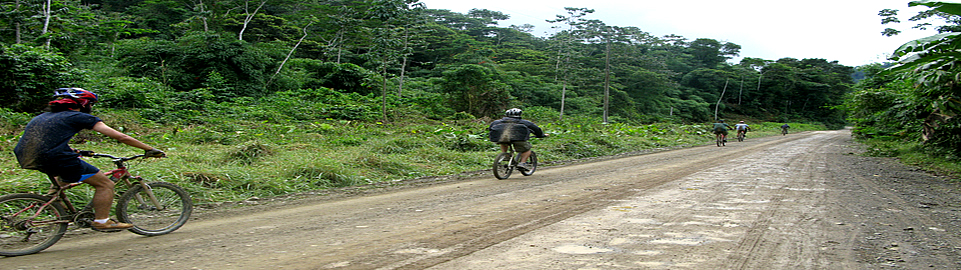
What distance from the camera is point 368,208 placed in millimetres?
6363

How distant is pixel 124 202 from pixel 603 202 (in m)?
5.32

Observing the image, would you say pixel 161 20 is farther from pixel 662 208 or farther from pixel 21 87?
pixel 662 208

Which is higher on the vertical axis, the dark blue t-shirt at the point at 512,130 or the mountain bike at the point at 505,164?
the dark blue t-shirt at the point at 512,130

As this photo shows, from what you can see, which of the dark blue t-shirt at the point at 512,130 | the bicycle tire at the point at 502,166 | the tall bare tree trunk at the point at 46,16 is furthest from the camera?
the tall bare tree trunk at the point at 46,16

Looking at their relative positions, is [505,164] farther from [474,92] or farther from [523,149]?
[474,92]

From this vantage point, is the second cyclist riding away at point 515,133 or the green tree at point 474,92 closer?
the second cyclist riding away at point 515,133

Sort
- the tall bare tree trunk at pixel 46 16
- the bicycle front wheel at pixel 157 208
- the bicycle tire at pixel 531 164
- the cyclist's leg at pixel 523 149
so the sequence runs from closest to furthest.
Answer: the bicycle front wheel at pixel 157 208
the cyclist's leg at pixel 523 149
the bicycle tire at pixel 531 164
the tall bare tree trunk at pixel 46 16

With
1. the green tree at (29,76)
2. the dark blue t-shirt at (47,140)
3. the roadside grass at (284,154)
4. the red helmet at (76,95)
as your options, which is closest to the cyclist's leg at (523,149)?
the roadside grass at (284,154)

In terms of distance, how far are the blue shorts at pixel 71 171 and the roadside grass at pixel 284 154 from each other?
8.35 ft

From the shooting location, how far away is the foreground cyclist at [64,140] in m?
4.14

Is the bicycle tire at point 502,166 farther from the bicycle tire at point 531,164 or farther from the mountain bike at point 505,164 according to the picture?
the bicycle tire at point 531,164

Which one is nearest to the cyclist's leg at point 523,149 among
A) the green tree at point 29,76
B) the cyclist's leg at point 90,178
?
the cyclist's leg at point 90,178

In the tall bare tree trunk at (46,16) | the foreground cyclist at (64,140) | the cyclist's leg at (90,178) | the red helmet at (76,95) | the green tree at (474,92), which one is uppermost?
the tall bare tree trunk at (46,16)

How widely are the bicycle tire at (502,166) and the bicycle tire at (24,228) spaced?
6599mm
